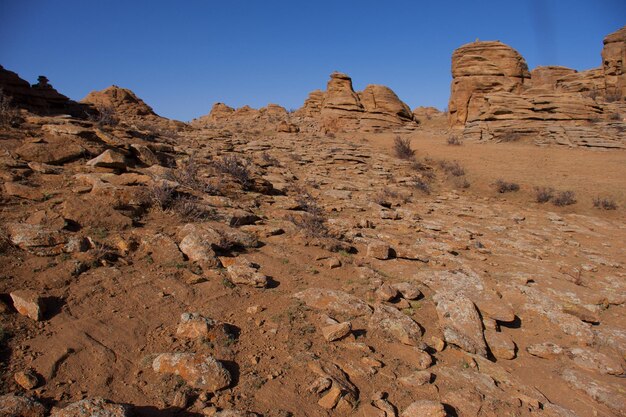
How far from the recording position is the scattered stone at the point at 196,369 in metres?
2.60

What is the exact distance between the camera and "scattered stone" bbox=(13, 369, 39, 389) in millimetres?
→ 2342

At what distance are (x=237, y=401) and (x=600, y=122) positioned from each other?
25.6m

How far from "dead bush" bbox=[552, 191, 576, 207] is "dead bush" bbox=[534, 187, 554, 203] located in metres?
0.17

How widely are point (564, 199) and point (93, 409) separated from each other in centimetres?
1333

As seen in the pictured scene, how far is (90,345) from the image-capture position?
2824mm

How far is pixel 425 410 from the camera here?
8.64 ft

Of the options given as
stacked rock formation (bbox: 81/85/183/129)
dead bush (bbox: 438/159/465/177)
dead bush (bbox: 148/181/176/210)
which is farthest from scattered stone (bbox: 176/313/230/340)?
stacked rock formation (bbox: 81/85/183/129)

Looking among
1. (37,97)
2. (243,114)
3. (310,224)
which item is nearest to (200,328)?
(310,224)

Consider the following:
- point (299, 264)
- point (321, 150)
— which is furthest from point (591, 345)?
point (321, 150)

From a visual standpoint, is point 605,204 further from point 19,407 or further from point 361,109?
point 361,109

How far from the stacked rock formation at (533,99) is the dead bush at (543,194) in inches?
362

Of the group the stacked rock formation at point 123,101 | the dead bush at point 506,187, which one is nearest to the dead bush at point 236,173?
the dead bush at point 506,187

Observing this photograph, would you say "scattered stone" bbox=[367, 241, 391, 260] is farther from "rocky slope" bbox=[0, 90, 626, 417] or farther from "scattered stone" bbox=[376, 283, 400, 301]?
"scattered stone" bbox=[376, 283, 400, 301]

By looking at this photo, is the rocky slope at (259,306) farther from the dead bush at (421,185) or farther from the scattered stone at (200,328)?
the dead bush at (421,185)
